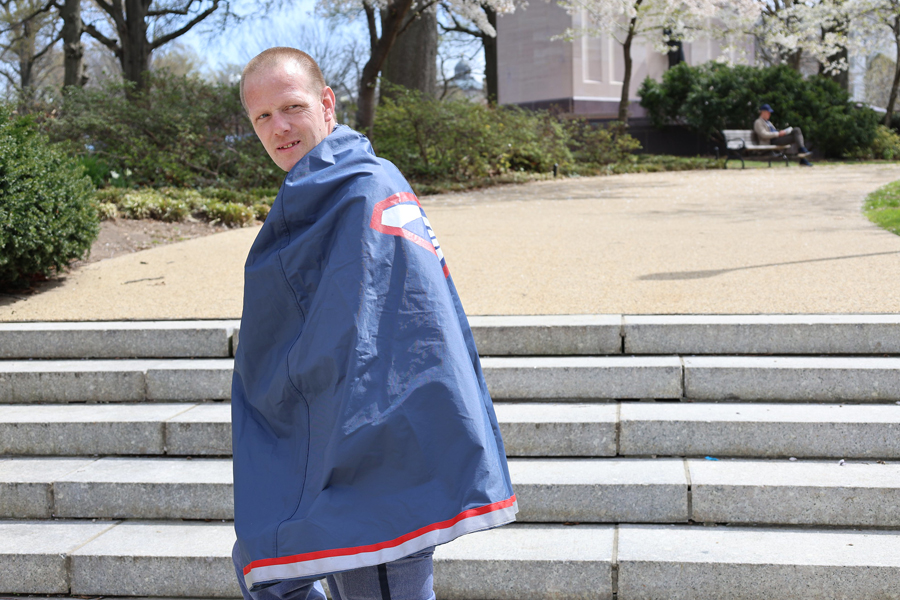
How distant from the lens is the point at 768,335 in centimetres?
404

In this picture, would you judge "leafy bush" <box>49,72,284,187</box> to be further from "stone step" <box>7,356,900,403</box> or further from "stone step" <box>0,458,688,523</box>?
"stone step" <box>0,458,688,523</box>

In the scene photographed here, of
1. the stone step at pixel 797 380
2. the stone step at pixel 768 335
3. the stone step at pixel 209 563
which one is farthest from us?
the stone step at pixel 768 335

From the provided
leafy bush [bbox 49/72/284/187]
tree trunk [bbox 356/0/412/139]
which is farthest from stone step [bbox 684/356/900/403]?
tree trunk [bbox 356/0/412/139]

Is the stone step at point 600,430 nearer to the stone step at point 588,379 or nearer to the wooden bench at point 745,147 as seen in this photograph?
the stone step at point 588,379

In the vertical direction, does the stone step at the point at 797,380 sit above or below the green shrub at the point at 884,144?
below

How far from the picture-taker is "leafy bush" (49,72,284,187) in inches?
442

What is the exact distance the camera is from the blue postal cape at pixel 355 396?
1.47 m

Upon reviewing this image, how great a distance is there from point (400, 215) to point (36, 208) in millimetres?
4665

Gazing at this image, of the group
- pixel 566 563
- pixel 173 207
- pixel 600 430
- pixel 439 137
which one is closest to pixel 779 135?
pixel 439 137

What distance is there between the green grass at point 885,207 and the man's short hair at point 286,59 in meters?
6.85

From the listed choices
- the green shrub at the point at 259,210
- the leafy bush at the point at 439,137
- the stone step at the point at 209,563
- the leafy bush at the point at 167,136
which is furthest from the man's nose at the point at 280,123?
the leafy bush at the point at 439,137

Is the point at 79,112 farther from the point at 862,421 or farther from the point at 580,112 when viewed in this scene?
the point at 580,112

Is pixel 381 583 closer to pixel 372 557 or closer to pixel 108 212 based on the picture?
pixel 372 557

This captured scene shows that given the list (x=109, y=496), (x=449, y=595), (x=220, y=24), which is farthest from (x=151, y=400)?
(x=220, y=24)
